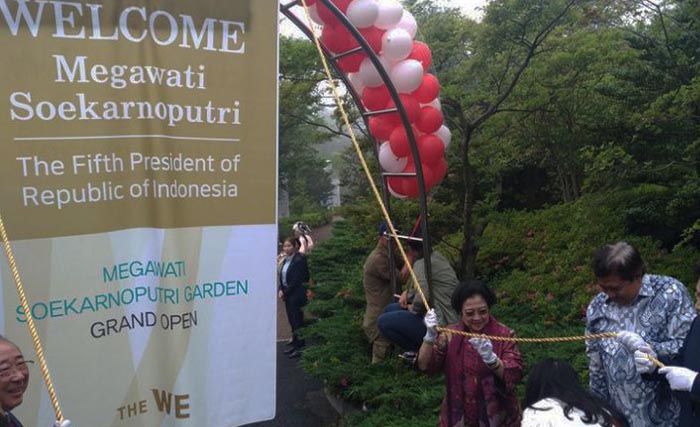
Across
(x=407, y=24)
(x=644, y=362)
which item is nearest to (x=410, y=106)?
(x=407, y=24)

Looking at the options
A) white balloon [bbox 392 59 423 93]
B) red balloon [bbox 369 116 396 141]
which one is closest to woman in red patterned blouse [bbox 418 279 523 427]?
white balloon [bbox 392 59 423 93]

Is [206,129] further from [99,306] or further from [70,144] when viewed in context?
[99,306]

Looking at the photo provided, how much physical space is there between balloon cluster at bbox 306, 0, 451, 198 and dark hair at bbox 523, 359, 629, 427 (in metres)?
3.31

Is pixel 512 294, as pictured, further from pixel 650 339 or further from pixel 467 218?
pixel 650 339

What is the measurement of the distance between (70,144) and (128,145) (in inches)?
7.4

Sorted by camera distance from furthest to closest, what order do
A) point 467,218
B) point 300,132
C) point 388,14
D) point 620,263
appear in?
point 300,132 → point 467,218 → point 388,14 → point 620,263

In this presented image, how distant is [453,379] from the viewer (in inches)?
115

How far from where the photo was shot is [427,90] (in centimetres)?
515

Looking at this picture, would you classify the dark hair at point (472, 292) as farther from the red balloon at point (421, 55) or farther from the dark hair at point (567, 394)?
the red balloon at point (421, 55)

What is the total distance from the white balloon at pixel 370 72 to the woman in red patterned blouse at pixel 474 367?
2.51 metres

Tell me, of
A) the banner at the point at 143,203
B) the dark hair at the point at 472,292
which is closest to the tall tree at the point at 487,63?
the dark hair at the point at 472,292

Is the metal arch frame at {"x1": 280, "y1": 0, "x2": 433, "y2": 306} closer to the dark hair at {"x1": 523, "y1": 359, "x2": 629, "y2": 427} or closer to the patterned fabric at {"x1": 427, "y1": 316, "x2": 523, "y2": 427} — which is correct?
the patterned fabric at {"x1": 427, "y1": 316, "x2": 523, "y2": 427}

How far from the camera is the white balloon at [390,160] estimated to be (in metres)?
5.44

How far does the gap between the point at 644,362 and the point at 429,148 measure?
3.02 m
